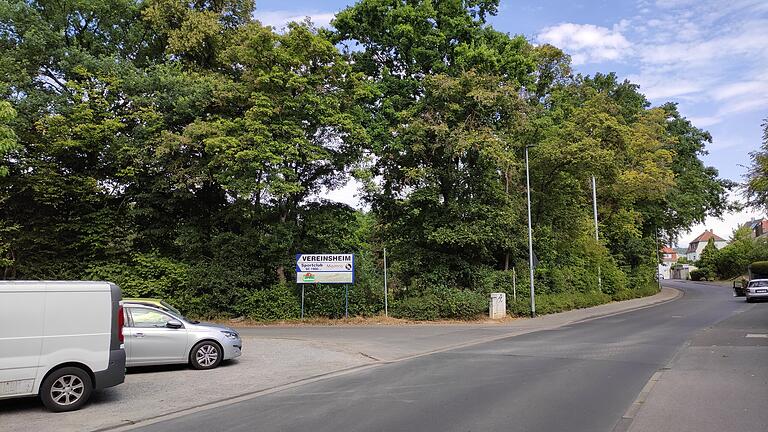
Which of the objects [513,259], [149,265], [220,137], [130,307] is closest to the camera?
[130,307]

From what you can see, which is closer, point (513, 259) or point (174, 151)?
point (174, 151)

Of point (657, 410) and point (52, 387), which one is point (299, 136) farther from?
point (657, 410)

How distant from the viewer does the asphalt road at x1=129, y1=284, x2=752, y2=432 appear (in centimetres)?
683

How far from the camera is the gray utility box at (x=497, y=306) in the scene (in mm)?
24516

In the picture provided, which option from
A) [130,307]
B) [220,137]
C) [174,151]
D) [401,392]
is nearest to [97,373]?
[130,307]

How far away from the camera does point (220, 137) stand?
20.8 meters

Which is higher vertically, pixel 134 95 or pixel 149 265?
pixel 134 95

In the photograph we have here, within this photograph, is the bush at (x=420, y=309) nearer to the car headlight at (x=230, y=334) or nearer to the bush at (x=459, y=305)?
the bush at (x=459, y=305)

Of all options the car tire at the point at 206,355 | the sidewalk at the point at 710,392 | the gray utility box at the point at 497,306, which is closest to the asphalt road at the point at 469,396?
the sidewalk at the point at 710,392

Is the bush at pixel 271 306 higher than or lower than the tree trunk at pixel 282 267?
lower

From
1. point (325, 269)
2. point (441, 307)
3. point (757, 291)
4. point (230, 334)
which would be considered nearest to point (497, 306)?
point (441, 307)

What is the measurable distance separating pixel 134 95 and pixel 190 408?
1812 centimetres

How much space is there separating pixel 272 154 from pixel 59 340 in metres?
13.7

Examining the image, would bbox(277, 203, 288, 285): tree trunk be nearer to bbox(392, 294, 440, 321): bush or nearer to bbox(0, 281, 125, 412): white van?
bbox(392, 294, 440, 321): bush
